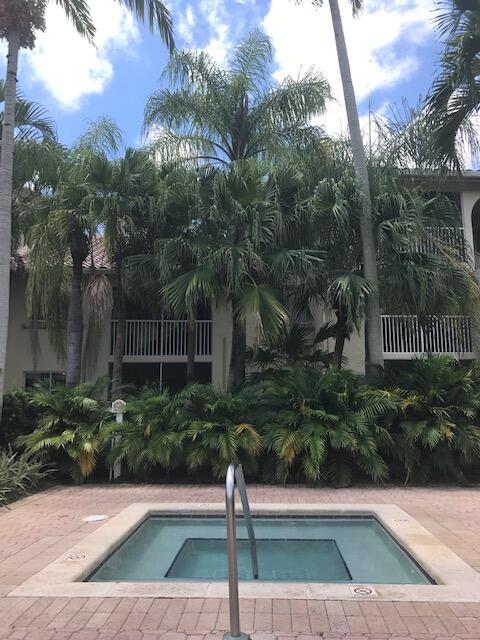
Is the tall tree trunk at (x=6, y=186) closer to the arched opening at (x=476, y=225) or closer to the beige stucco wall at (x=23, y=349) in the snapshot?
the beige stucco wall at (x=23, y=349)

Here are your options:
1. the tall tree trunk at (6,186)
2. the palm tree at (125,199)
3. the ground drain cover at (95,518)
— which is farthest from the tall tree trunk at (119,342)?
the ground drain cover at (95,518)

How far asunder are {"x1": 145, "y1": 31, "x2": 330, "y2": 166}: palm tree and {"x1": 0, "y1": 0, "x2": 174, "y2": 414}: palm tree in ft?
7.58

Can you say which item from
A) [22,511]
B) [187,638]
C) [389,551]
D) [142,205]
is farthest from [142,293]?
[187,638]

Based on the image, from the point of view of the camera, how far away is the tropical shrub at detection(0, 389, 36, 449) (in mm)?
10891

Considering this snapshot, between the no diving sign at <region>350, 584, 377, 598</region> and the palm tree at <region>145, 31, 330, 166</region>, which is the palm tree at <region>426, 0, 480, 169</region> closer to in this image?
the palm tree at <region>145, 31, 330, 166</region>

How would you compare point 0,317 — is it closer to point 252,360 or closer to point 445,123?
point 252,360

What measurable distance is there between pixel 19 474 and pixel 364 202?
8138 mm

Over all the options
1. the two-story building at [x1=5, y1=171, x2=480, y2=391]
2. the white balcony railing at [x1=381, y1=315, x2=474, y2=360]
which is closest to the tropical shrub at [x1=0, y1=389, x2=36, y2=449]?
the two-story building at [x1=5, y1=171, x2=480, y2=391]

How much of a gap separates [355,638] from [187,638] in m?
1.09

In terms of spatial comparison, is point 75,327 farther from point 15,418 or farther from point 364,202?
point 364,202

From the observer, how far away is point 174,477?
10.5m

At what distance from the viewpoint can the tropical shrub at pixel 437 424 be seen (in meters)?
9.73

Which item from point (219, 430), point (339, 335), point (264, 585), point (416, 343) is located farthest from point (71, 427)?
point (416, 343)

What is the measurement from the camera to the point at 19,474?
916 centimetres
